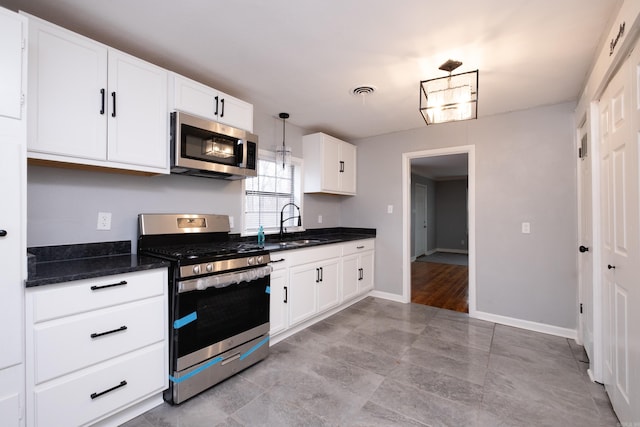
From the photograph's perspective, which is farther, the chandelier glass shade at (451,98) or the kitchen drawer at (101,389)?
the chandelier glass shade at (451,98)

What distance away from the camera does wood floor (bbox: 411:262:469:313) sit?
398cm

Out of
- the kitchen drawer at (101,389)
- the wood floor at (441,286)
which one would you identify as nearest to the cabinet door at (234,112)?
the kitchen drawer at (101,389)

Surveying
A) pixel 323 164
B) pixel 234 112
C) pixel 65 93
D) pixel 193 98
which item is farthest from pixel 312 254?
pixel 65 93

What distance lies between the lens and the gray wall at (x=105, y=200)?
5.96 ft

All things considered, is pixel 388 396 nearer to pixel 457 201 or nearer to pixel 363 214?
pixel 363 214

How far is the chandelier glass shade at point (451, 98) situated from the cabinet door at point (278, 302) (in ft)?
5.97

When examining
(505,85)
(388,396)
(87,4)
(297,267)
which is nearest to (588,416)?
(388,396)

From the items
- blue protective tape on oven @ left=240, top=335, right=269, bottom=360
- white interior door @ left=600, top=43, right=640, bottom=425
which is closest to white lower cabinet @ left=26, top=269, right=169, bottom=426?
blue protective tape on oven @ left=240, top=335, right=269, bottom=360

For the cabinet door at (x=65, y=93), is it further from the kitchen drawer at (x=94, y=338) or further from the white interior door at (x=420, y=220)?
the white interior door at (x=420, y=220)

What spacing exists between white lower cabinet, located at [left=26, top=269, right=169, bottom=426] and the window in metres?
1.47

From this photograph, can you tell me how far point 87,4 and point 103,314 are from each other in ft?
5.59

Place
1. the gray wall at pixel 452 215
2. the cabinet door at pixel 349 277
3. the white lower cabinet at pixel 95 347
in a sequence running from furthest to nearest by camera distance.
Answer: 1. the gray wall at pixel 452 215
2. the cabinet door at pixel 349 277
3. the white lower cabinet at pixel 95 347

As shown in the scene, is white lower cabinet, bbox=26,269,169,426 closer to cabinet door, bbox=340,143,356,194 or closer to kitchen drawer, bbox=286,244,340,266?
kitchen drawer, bbox=286,244,340,266

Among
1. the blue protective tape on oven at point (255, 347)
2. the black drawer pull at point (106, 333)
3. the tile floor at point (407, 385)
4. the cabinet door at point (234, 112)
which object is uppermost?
the cabinet door at point (234, 112)
